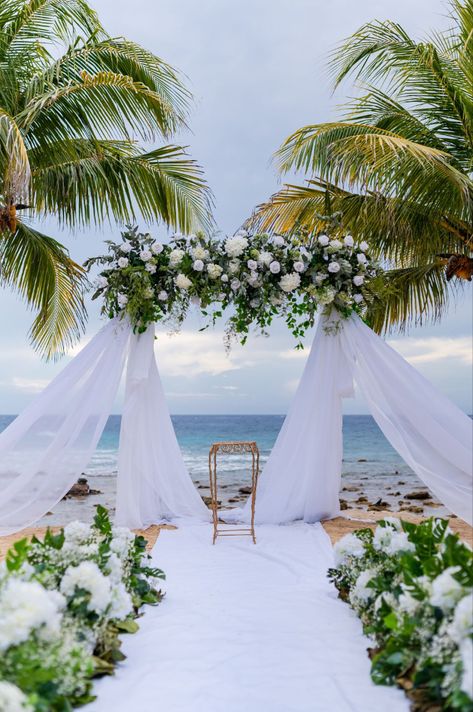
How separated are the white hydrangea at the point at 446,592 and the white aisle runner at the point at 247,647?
441 millimetres

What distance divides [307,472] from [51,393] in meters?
2.45

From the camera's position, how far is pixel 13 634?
85.8 inches

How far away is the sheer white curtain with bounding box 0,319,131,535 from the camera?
5066mm

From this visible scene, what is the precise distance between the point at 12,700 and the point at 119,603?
3.49 feet

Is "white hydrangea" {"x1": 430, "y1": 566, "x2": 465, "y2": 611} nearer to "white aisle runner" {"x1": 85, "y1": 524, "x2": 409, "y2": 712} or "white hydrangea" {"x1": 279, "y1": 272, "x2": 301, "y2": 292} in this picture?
"white aisle runner" {"x1": 85, "y1": 524, "x2": 409, "y2": 712}

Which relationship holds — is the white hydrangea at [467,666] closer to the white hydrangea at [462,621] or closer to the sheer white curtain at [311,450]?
the white hydrangea at [462,621]

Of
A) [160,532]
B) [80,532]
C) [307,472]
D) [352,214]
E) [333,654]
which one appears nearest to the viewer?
[333,654]

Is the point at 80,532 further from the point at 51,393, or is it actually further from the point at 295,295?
A: the point at 295,295

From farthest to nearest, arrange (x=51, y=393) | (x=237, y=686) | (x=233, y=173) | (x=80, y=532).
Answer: (x=233, y=173) < (x=51, y=393) < (x=80, y=532) < (x=237, y=686)

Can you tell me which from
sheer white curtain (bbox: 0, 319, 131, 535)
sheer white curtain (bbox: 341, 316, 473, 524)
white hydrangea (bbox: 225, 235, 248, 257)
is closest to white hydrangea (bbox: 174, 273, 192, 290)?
white hydrangea (bbox: 225, 235, 248, 257)

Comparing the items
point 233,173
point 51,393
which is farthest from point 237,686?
point 233,173

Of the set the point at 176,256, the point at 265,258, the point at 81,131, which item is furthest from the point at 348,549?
the point at 81,131

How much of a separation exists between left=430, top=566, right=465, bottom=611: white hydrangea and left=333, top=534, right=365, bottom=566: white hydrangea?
138cm

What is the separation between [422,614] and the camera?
254cm
